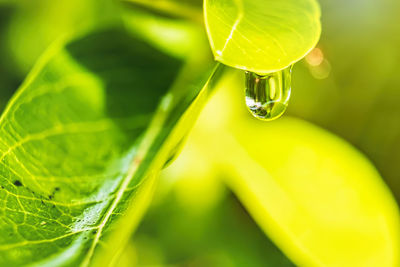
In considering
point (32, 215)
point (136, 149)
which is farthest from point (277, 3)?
point (32, 215)

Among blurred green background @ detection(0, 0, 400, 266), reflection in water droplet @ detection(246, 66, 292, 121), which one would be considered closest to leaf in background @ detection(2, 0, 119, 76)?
blurred green background @ detection(0, 0, 400, 266)

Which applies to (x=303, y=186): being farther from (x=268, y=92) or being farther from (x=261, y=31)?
(x=261, y=31)

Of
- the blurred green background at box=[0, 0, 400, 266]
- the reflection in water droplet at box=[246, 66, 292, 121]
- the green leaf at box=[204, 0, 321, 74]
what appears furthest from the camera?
the blurred green background at box=[0, 0, 400, 266]

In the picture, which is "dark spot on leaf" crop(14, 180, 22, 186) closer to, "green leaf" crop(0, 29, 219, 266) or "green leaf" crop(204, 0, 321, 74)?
"green leaf" crop(0, 29, 219, 266)

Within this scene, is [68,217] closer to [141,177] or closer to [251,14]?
[141,177]

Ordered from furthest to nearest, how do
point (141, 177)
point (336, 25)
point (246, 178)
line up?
point (336, 25), point (246, 178), point (141, 177)

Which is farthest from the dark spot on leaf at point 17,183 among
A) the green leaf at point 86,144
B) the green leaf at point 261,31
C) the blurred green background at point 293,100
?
the blurred green background at point 293,100
